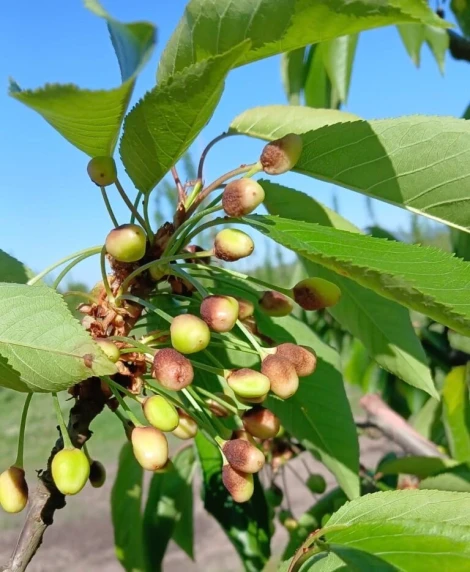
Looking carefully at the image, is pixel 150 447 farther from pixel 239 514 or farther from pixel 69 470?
pixel 239 514

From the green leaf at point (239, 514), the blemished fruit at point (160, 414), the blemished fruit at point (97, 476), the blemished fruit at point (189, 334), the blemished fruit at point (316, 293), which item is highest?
the blemished fruit at point (189, 334)

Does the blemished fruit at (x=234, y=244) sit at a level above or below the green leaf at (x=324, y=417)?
above

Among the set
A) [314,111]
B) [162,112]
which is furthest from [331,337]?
[162,112]

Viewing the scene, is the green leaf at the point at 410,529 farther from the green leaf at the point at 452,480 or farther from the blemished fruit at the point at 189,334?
Answer: the green leaf at the point at 452,480

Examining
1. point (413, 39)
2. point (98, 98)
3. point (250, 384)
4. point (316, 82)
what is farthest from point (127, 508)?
point (413, 39)

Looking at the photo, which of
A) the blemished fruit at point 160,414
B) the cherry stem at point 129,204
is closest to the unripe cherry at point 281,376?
the blemished fruit at point 160,414

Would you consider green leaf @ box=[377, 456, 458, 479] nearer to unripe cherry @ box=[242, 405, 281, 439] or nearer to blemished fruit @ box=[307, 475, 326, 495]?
blemished fruit @ box=[307, 475, 326, 495]

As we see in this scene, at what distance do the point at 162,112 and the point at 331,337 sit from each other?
1.64m

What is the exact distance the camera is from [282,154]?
68cm

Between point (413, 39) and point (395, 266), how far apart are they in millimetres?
1212

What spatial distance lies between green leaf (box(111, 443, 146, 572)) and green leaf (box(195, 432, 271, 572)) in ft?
0.46

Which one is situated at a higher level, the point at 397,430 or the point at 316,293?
the point at 316,293

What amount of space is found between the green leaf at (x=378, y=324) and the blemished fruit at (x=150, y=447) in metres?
0.36

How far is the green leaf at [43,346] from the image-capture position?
514 mm
